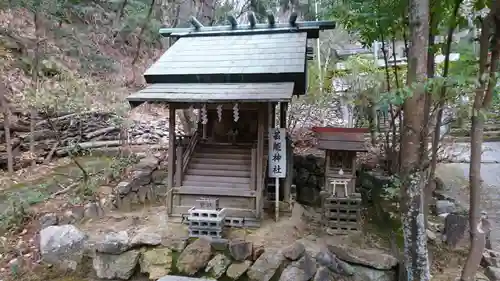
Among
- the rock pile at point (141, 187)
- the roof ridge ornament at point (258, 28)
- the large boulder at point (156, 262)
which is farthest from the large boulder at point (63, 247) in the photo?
the roof ridge ornament at point (258, 28)

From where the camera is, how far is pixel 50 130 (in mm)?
11180

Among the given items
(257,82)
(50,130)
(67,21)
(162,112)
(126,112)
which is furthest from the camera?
(162,112)

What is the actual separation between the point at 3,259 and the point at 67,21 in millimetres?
10973

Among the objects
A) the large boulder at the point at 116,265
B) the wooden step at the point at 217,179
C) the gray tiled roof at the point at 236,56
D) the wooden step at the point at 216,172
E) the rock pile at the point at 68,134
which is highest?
the gray tiled roof at the point at 236,56

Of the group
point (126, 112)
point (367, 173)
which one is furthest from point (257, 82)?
point (126, 112)

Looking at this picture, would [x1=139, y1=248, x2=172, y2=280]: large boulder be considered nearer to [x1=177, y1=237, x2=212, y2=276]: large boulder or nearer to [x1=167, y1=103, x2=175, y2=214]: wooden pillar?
[x1=177, y1=237, x2=212, y2=276]: large boulder

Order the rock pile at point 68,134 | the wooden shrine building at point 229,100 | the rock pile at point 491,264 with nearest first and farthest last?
the rock pile at point 491,264
the wooden shrine building at point 229,100
the rock pile at point 68,134

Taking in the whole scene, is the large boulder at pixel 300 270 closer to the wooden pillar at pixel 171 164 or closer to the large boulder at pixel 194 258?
the large boulder at pixel 194 258

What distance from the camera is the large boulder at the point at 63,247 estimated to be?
5824 mm

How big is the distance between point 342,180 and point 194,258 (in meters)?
3.04

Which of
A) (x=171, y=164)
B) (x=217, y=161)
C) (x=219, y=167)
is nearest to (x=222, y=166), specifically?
(x=219, y=167)

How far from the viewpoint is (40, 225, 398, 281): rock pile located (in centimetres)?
516

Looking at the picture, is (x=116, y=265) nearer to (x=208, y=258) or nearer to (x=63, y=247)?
(x=63, y=247)

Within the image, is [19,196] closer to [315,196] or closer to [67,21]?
[315,196]
